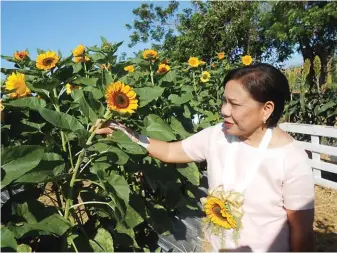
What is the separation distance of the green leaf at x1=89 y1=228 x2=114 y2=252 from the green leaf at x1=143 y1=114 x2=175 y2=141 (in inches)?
18.1

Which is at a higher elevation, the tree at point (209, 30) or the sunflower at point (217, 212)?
the tree at point (209, 30)

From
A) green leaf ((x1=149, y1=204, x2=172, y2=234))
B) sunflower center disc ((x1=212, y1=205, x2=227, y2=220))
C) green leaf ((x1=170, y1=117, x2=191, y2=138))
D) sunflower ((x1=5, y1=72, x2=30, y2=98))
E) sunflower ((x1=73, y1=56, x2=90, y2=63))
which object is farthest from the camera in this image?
green leaf ((x1=170, y1=117, x2=191, y2=138))

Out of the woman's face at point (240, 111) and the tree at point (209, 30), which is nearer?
the woman's face at point (240, 111)

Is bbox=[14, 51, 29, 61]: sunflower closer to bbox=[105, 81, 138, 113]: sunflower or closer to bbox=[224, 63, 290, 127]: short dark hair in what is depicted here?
bbox=[105, 81, 138, 113]: sunflower

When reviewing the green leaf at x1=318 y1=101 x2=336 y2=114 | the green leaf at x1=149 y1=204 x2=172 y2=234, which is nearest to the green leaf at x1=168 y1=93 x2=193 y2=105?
the green leaf at x1=149 y1=204 x2=172 y2=234

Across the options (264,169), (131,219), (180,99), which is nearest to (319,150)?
(180,99)

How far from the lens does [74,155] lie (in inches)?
64.4

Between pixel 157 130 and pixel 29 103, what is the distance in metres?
0.53

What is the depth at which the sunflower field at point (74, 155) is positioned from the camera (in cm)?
140

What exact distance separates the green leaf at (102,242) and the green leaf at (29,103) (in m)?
0.59

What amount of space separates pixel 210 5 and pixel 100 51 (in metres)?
11.9

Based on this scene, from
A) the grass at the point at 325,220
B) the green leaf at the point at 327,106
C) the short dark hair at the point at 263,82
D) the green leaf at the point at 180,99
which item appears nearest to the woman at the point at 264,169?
the short dark hair at the point at 263,82

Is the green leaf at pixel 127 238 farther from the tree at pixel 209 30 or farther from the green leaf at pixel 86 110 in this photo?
the tree at pixel 209 30

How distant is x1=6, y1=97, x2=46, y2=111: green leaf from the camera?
152 cm
